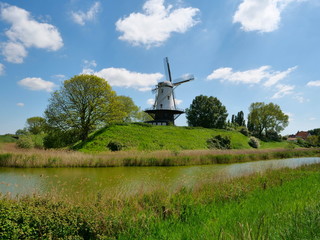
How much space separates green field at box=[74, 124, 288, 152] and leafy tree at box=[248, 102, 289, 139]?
26.2 meters

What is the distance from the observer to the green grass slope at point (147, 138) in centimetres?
2551

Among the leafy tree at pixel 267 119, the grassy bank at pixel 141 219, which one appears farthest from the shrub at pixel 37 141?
the leafy tree at pixel 267 119

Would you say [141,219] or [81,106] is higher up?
[81,106]

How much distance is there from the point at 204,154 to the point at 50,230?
17033 millimetres

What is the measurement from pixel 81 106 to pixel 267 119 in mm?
50501

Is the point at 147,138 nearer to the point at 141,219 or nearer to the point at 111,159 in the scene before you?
the point at 111,159

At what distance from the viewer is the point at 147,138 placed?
28.9 meters

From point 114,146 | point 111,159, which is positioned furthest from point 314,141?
point 111,159

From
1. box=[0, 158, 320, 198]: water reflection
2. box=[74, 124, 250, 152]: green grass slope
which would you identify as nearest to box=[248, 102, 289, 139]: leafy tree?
box=[74, 124, 250, 152]: green grass slope

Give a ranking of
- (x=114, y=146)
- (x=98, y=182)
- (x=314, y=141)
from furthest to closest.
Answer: (x=314, y=141), (x=114, y=146), (x=98, y=182)

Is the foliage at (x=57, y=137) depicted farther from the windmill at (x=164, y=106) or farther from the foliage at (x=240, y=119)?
the foliage at (x=240, y=119)

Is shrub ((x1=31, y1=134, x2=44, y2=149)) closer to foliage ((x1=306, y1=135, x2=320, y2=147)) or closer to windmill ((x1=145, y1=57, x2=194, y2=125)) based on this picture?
windmill ((x1=145, y1=57, x2=194, y2=125))

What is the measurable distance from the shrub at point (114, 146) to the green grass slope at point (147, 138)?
0.51 metres

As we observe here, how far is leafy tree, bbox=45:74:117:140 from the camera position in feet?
96.4
